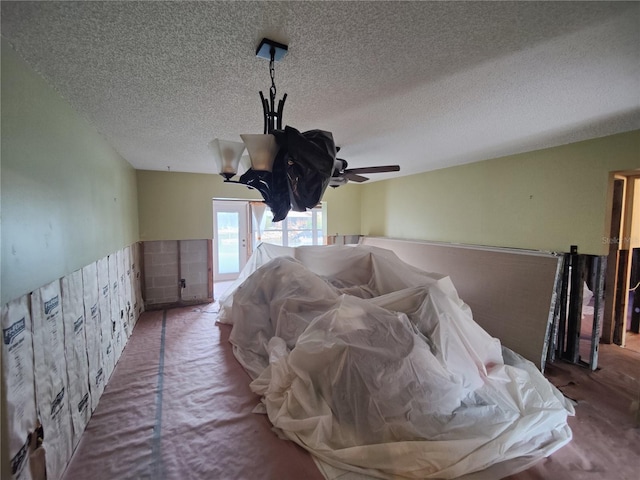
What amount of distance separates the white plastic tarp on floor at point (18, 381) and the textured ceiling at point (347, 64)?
1.15 m

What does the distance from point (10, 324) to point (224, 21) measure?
4.87 ft

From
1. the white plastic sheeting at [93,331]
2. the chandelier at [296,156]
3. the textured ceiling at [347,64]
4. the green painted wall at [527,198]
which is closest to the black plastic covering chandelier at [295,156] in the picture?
the chandelier at [296,156]

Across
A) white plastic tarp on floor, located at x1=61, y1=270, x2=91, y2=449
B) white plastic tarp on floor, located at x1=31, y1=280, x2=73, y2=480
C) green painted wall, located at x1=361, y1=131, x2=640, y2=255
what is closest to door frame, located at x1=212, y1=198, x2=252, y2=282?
green painted wall, located at x1=361, y1=131, x2=640, y2=255

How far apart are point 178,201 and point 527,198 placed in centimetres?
472

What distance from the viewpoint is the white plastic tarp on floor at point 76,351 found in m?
1.63

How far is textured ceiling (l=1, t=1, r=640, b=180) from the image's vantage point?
1057 mm

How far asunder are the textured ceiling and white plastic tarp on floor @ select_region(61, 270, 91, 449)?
3.86ft

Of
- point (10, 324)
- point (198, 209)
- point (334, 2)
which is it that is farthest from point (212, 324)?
point (334, 2)

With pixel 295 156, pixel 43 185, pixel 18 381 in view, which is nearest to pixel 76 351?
pixel 18 381

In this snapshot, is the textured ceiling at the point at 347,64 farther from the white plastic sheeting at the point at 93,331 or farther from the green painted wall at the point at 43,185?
the white plastic sheeting at the point at 93,331

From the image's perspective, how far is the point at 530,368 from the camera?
2.42 metres

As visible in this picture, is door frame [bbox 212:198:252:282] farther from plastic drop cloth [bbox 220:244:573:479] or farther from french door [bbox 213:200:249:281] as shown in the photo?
plastic drop cloth [bbox 220:244:573:479]

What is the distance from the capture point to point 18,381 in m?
1.18

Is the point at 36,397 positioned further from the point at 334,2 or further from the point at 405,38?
the point at 405,38
